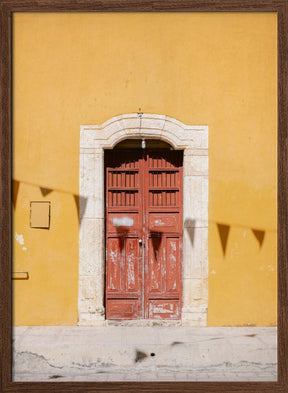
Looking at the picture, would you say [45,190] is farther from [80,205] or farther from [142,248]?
[142,248]

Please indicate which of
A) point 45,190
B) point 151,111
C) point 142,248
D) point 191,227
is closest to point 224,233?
point 191,227

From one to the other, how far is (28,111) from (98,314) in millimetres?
2806

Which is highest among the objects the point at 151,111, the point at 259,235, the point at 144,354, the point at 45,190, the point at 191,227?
the point at 151,111

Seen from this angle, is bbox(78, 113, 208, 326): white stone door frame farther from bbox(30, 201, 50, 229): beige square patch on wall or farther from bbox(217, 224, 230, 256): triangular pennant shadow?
bbox(30, 201, 50, 229): beige square patch on wall

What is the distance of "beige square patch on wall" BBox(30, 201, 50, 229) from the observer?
5.66 metres

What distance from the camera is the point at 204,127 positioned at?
226 inches

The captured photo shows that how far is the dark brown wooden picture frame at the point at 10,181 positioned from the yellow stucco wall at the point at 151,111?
84.6 inches

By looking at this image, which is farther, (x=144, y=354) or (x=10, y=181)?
(x=144, y=354)

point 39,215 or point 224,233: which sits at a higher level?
point 39,215

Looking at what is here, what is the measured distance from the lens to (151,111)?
5.73 meters

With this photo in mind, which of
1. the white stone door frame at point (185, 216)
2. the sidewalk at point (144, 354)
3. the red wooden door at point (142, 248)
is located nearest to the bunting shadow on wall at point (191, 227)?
the white stone door frame at point (185, 216)

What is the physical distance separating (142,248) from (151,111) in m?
1.83

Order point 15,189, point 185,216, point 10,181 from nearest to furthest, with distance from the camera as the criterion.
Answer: point 10,181 < point 15,189 < point 185,216

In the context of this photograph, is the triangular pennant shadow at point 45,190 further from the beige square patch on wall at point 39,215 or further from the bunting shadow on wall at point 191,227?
the bunting shadow on wall at point 191,227
